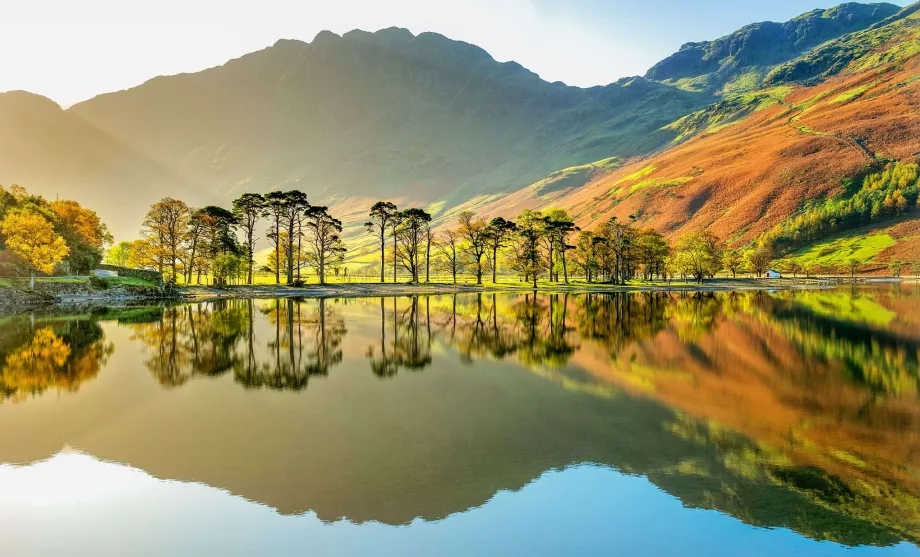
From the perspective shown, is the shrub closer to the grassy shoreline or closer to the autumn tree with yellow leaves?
the autumn tree with yellow leaves

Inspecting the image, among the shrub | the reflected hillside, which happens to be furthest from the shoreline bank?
the reflected hillside

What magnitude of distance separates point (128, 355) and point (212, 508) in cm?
2214

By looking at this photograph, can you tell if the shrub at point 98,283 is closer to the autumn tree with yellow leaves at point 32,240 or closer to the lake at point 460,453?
the autumn tree with yellow leaves at point 32,240

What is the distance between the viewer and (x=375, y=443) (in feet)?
46.3

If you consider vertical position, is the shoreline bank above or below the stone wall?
below

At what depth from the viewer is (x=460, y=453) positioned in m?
13.4

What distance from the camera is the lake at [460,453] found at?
9.80m

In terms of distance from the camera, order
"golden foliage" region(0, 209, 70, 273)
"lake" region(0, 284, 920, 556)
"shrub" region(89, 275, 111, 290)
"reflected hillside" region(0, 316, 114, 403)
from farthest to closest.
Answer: "shrub" region(89, 275, 111, 290), "golden foliage" region(0, 209, 70, 273), "reflected hillside" region(0, 316, 114, 403), "lake" region(0, 284, 920, 556)

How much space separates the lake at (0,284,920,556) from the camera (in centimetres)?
980

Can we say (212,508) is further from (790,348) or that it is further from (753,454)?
(790,348)

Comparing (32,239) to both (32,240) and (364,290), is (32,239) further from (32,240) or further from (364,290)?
(364,290)

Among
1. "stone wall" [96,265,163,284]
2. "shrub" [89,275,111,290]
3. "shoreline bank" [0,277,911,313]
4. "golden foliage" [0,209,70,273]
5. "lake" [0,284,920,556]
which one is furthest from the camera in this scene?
"stone wall" [96,265,163,284]

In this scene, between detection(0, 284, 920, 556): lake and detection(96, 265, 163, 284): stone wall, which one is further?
detection(96, 265, 163, 284): stone wall

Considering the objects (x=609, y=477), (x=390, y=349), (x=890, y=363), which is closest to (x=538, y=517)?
(x=609, y=477)
